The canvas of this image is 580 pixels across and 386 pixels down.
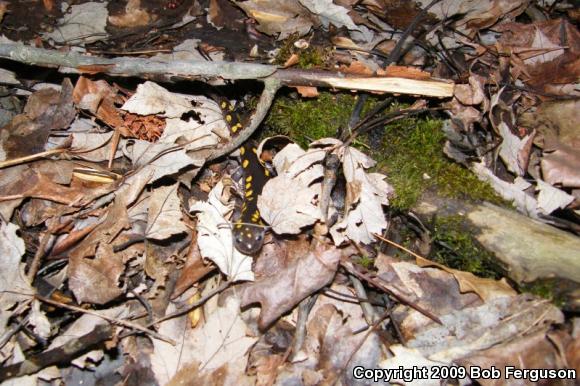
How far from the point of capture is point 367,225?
3.52 meters

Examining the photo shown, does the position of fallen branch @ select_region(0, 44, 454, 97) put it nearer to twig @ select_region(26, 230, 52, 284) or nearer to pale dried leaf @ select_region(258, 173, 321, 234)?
pale dried leaf @ select_region(258, 173, 321, 234)

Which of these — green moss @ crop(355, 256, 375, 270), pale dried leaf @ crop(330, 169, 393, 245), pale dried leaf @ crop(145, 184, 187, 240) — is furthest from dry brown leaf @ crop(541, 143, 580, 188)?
pale dried leaf @ crop(145, 184, 187, 240)

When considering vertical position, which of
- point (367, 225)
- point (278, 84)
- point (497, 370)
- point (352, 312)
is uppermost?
point (278, 84)

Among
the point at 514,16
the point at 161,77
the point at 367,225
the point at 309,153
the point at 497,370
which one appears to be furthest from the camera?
the point at 514,16

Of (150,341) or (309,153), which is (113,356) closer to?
(150,341)

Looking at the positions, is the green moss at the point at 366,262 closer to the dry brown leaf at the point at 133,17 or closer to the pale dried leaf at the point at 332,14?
the pale dried leaf at the point at 332,14

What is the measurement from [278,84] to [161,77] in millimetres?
1306

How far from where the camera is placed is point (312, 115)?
155 inches

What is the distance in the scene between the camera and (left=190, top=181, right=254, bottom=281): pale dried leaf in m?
3.44

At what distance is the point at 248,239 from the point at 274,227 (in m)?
0.25

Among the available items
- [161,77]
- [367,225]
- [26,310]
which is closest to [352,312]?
[367,225]

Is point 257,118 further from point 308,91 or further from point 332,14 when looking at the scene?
point 332,14

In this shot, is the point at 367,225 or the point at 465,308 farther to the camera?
the point at 367,225

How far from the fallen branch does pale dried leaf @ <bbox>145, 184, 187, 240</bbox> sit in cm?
108
